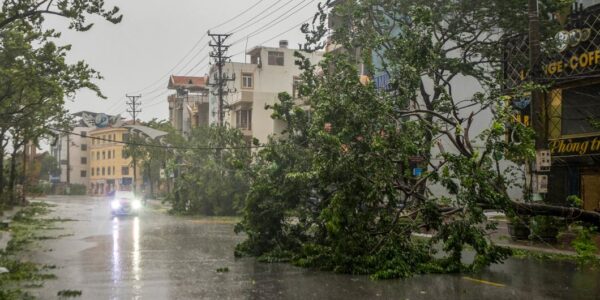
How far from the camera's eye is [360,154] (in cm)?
1481

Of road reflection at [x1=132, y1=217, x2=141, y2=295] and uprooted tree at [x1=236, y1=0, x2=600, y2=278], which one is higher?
uprooted tree at [x1=236, y1=0, x2=600, y2=278]

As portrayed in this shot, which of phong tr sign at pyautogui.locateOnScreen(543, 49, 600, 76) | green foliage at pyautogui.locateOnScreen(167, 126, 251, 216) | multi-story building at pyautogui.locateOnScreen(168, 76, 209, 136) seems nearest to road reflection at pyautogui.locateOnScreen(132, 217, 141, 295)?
green foliage at pyautogui.locateOnScreen(167, 126, 251, 216)

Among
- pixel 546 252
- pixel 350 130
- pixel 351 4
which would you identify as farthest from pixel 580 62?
pixel 350 130

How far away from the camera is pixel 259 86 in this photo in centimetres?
6712

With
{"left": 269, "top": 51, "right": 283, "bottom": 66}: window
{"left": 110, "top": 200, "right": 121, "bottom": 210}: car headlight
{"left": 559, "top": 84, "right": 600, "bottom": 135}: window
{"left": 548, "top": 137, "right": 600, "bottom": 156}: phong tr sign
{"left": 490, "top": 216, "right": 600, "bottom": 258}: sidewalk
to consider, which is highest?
{"left": 269, "top": 51, "right": 283, "bottom": 66}: window

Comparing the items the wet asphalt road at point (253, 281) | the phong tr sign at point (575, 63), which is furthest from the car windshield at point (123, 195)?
the phong tr sign at point (575, 63)

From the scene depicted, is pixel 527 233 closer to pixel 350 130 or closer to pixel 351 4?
pixel 350 130

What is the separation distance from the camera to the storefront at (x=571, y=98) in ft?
69.4

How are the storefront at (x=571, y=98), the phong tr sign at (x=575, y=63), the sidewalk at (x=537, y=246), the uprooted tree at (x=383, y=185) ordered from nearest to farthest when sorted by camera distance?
the uprooted tree at (x=383, y=185), the sidewalk at (x=537, y=246), the phong tr sign at (x=575, y=63), the storefront at (x=571, y=98)

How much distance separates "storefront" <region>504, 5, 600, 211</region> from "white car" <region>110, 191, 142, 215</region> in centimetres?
2703

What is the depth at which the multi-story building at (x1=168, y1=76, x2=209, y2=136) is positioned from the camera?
264ft

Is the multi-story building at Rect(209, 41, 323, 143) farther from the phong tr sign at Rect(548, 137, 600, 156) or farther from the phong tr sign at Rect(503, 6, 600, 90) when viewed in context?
the phong tr sign at Rect(503, 6, 600, 90)

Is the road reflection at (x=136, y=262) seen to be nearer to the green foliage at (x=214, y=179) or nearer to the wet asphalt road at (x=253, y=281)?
the wet asphalt road at (x=253, y=281)

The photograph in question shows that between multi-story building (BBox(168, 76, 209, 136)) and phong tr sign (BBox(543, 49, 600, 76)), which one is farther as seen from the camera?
multi-story building (BBox(168, 76, 209, 136))
